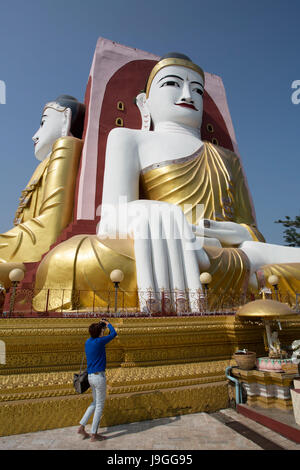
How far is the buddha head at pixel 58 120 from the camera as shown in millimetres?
8625

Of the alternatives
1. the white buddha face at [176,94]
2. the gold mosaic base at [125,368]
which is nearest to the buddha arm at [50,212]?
the white buddha face at [176,94]

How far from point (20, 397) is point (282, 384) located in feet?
A: 7.33

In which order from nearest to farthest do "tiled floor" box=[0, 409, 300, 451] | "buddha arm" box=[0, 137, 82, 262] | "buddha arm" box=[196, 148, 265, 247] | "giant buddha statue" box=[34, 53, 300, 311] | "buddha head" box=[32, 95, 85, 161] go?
"tiled floor" box=[0, 409, 300, 451] → "giant buddha statue" box=[34, 53, 300, 311] → "buddha arm" box=[0, 137, 82, 262] → "buddha arm" box=[196, 148, 265, 247] → "buddha head" box=[32, 95, 85, 161]

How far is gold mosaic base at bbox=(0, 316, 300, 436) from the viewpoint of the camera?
240cm

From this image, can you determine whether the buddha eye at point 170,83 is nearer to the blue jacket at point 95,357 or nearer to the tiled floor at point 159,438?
the blue jacket at point 95,357

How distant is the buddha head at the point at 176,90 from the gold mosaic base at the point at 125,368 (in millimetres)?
6039

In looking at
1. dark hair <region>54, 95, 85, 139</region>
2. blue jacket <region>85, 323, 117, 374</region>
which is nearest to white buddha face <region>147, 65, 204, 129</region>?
dark hair <region>54, 95, 85, 139</region>

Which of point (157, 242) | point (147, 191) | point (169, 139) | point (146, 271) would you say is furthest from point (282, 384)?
point (169, 139)

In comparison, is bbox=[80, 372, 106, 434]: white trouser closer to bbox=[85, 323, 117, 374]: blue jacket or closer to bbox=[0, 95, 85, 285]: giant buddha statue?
bbox=[85, 323, 117, 374]: blue jacket

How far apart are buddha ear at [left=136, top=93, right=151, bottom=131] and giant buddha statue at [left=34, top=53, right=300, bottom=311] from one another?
1.1 inches

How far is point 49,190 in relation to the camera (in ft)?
23.1

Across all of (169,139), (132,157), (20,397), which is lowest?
(20,397)
